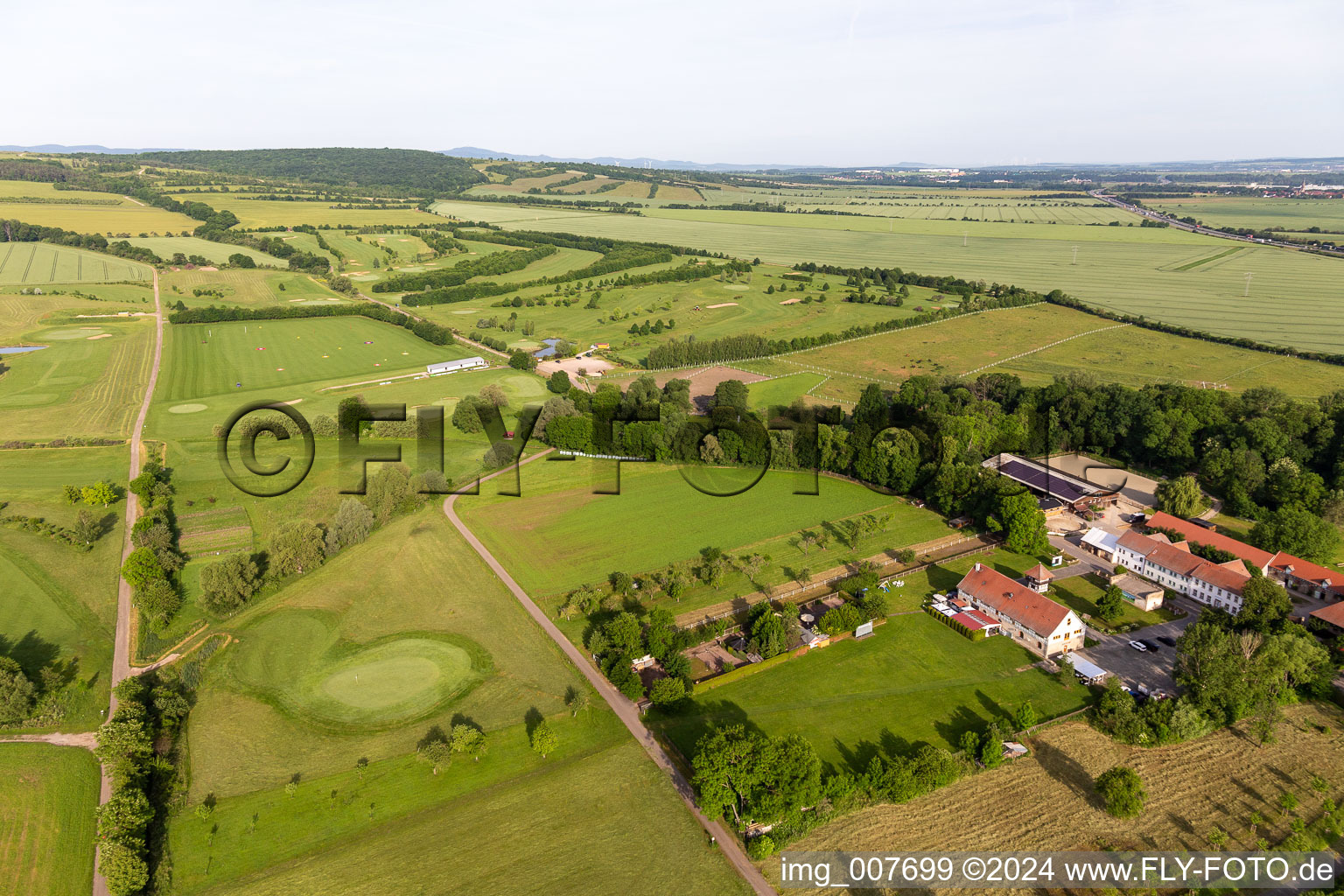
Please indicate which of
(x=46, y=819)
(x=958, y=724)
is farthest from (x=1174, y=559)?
(x=46, y=819)

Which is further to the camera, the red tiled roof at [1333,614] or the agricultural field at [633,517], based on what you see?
the agricultural field at [633,517]

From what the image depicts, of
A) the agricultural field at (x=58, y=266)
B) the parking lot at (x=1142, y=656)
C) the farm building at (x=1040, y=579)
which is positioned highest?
the agricultural field at (x=58, y=266)

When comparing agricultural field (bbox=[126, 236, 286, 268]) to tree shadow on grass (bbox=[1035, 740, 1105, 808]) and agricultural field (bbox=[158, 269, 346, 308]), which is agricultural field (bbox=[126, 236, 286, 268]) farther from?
tree shadow on grass (bbox=[1035, 740, 1105, 808])

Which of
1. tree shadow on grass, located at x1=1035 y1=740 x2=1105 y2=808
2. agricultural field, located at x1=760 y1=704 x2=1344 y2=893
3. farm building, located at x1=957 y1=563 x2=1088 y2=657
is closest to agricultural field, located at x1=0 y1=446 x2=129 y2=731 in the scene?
agricultural field, located at x1=760 y1=704 x2=1344 y2=893

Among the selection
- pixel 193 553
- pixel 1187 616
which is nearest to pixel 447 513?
pixel 193 553

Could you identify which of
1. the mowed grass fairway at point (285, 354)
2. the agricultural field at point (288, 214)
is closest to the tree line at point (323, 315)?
the mowed grass fairway at point (285, 354)

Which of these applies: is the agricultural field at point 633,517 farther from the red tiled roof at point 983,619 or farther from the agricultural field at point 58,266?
the agricultural field at point 58,266
